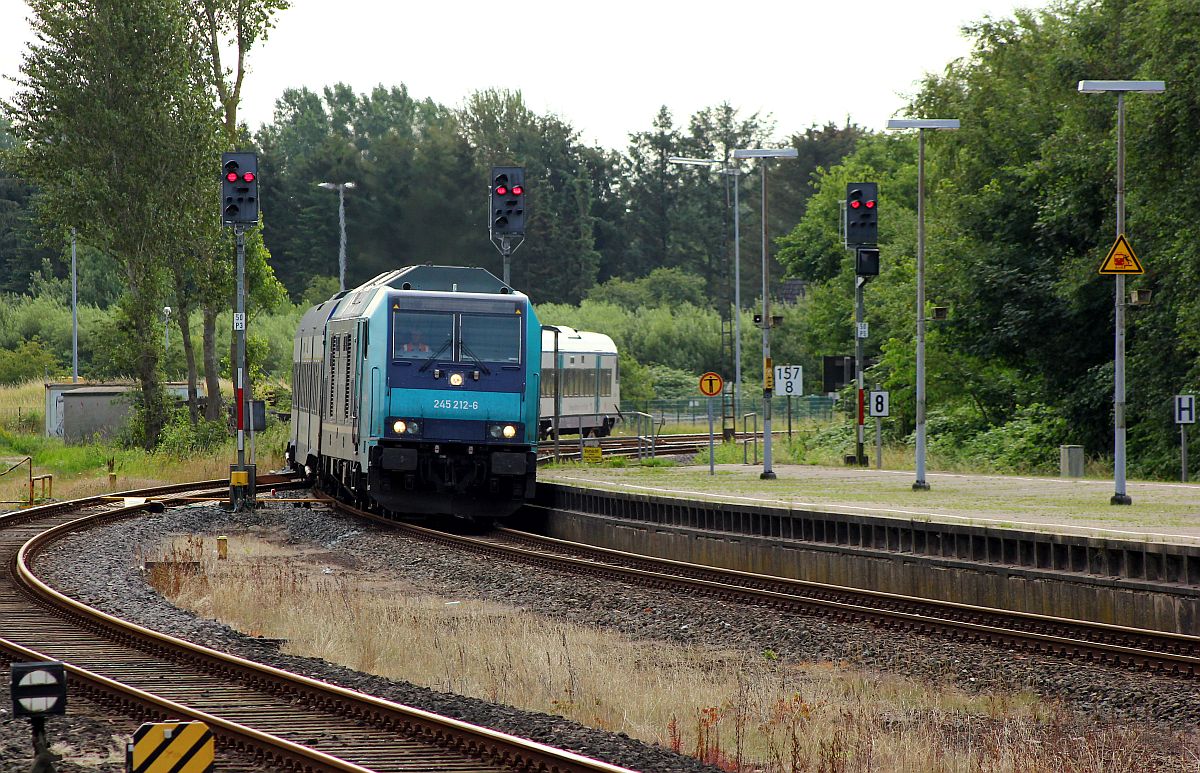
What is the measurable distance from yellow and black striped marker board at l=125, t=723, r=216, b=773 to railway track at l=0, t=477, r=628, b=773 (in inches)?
45.5

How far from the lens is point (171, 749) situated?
26.2 ft

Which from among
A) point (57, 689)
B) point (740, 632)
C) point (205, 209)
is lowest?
point (740, 632)

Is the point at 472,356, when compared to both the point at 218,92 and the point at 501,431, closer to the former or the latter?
the point at 501,431

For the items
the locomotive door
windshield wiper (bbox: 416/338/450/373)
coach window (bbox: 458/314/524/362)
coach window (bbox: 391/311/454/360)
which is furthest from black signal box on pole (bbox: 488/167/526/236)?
the locomotive door

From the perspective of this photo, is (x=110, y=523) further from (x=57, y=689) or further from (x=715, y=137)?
(x=715, y=137)

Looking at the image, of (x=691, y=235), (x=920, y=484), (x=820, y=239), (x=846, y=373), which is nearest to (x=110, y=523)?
(x=920, y=484)

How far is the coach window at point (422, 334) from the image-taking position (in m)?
25.0

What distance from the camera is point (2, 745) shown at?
32.6 feet

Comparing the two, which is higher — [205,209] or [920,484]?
[205,209]

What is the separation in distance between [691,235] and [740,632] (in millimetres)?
95194

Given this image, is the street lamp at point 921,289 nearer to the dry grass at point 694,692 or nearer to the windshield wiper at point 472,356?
the windshield wiper at point 472,356

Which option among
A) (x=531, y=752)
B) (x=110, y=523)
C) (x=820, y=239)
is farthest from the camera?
(x=820, y=239)

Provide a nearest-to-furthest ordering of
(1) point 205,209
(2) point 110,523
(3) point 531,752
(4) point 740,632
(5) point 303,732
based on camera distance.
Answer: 1. (3) point 531,752
2. (5) point 303,732
3. (4) point 740,632
4. (2) point 110,523
5. (1) point 205,209

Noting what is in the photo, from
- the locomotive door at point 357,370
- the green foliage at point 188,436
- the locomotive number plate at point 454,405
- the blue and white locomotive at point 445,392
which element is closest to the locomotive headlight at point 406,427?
the blue and white locomotive at point 445,392
